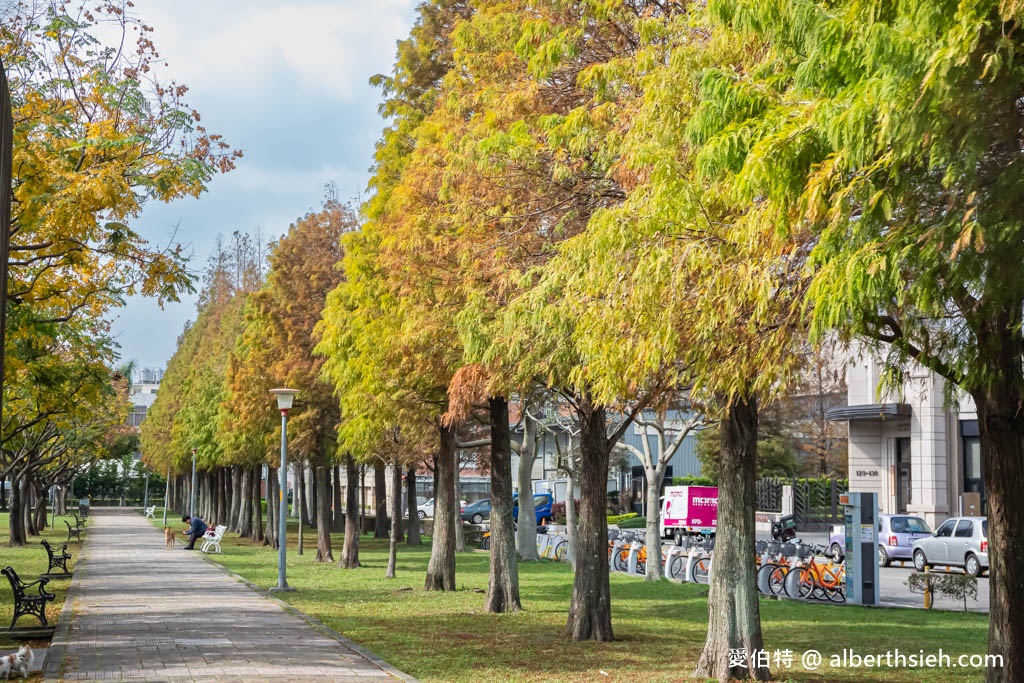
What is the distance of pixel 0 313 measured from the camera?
23.7 ft

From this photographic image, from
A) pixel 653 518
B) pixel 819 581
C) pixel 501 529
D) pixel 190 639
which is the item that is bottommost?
pixel 819 581

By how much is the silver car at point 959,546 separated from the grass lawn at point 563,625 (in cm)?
1019

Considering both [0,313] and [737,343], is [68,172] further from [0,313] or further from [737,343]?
[737,343]

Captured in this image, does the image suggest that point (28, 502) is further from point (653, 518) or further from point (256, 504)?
point (653, 518)

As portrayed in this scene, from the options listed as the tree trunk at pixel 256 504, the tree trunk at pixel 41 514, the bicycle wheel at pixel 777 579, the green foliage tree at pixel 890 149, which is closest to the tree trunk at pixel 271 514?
the tree trunk at pixel 256 504

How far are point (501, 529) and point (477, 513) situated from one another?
4257cm

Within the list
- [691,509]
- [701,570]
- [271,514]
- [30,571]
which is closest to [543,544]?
[691,509]

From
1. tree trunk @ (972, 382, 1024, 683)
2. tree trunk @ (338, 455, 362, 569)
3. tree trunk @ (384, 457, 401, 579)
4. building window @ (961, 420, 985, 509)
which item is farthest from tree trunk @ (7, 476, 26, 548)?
tree trunk @ (972, 382, 1024, 683)

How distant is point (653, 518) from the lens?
89.6ft

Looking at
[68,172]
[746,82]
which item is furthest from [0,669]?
[746,82]

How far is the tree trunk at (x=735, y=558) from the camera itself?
12.1 m

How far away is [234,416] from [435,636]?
25.7 metres

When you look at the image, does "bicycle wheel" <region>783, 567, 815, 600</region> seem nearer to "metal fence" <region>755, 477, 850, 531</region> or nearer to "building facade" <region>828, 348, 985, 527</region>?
"building facade" <region>828, 348, 985, 527</region>

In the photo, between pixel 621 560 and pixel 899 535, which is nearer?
pixel 621 560
